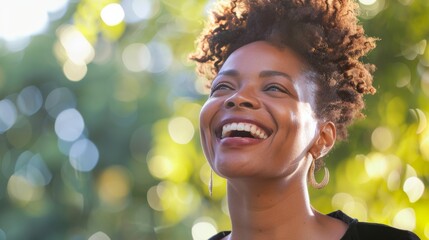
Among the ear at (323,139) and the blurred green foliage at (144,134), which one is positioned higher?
the blurred green foliage at (144,134)

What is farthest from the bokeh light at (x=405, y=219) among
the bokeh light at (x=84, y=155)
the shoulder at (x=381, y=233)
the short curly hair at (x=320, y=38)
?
the bokeh light at (x=84, y=155)

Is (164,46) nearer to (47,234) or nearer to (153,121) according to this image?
(153,121)

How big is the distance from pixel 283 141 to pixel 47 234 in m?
4.22

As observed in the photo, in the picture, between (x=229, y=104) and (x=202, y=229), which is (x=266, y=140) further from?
(x=202, y=229)

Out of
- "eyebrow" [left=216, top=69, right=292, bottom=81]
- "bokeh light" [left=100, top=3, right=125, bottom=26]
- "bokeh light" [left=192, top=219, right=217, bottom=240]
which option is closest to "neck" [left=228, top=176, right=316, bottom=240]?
"eyebrow" [left=216, top=69, right=292, bottom=81]

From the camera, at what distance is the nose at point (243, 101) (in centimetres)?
320

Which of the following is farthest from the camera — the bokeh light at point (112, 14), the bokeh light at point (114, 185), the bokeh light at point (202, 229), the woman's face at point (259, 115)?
the bokeh light at point (114, 185)

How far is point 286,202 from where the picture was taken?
330 centimetres

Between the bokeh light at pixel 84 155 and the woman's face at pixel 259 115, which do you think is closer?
the woman's face at pixel 259 115

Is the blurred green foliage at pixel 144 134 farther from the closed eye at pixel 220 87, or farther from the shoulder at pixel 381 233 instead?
the shoulder at pixel 381 233

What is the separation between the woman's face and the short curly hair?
0.06m

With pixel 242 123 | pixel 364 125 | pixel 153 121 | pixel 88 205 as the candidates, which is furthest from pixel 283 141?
pixel 88 205

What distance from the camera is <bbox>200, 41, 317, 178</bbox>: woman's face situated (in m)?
3.17

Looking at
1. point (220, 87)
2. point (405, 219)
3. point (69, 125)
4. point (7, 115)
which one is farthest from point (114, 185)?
point (220, 87)
